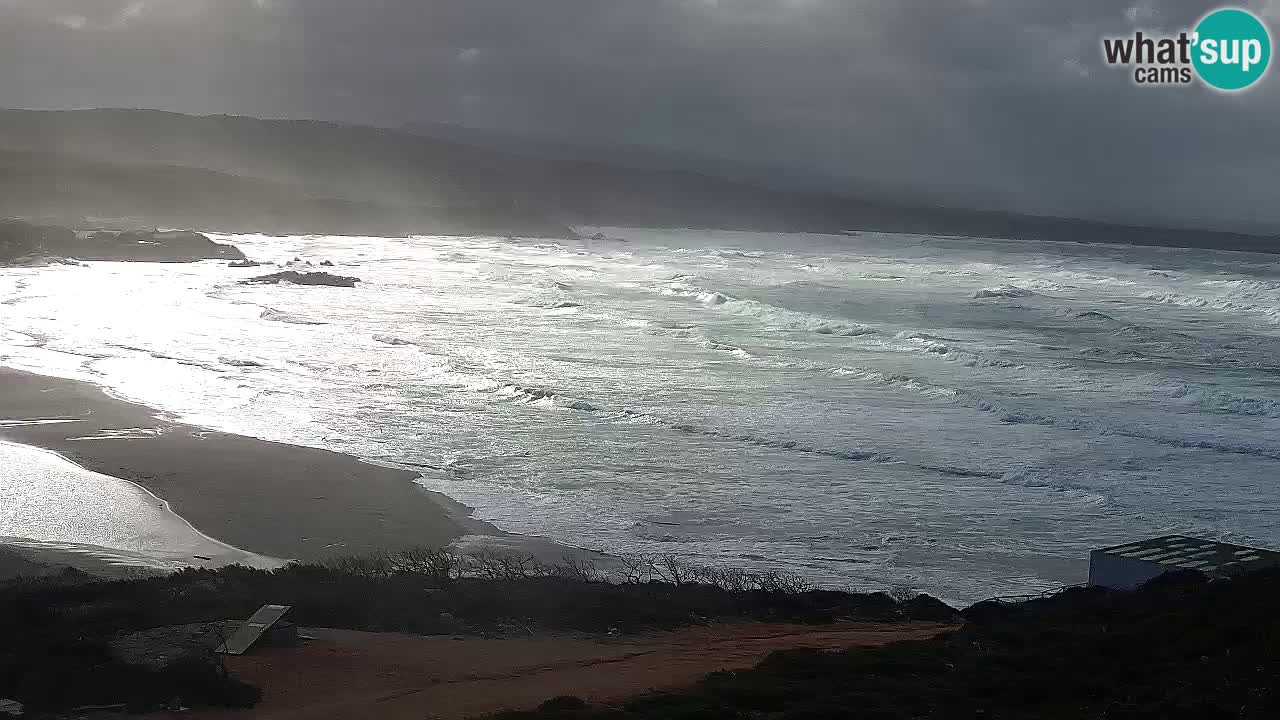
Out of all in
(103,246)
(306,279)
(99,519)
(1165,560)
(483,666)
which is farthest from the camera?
(103,246)

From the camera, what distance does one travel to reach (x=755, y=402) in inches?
978

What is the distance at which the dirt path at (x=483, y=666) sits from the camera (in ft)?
28.6

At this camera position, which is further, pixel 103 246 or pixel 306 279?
pixel 103 246

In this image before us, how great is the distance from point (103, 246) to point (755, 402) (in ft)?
174

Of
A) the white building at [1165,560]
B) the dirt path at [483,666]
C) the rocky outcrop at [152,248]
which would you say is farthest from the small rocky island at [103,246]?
the white building at [1165,560]

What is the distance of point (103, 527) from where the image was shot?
14.2 metres

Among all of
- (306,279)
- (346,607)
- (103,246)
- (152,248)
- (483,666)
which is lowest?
(483,666)

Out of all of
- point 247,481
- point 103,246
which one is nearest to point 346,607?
point 247,481

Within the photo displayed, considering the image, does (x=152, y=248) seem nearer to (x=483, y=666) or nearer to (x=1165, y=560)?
(x=483, y=666)

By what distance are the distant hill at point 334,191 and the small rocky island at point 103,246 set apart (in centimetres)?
2121

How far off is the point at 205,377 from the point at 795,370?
A: 44.2ft

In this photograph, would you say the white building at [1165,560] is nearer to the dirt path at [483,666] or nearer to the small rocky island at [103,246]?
the dirt path at [483,666]

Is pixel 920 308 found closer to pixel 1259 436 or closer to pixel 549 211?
pixel 1259 436

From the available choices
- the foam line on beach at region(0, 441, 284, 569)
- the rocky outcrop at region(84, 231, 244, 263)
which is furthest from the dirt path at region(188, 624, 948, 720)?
the rocky outcrop at region(84, 231, 244, 263)
